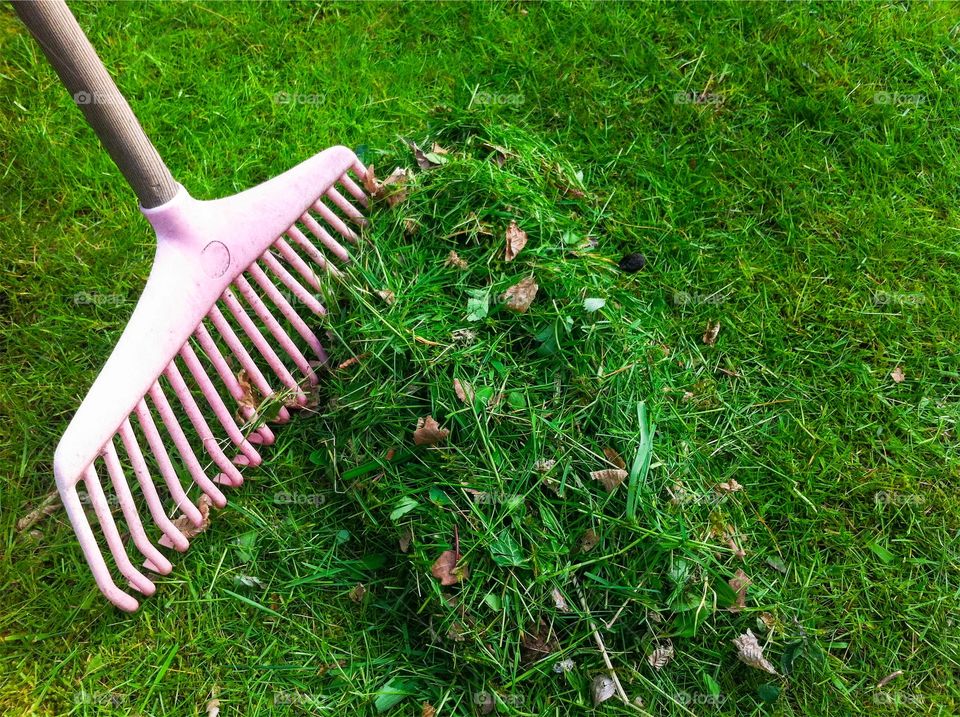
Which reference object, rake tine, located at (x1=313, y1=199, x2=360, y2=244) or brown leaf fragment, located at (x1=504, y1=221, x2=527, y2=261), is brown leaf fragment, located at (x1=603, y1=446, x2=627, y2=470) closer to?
brown leaf fragment, located at (x1=504, y1=221, x2=527, y2=261)

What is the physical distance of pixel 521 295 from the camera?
214 centimetres

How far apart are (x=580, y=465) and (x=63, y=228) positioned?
225cm

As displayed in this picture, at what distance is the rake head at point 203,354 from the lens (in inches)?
74.8

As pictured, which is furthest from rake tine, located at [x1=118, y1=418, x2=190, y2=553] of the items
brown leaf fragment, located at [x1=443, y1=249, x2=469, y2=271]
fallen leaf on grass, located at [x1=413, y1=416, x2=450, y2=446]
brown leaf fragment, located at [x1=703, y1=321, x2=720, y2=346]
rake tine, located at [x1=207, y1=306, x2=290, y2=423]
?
brown leaf fragment, located at [x1=703, y1=321, x2=720, y2=346]

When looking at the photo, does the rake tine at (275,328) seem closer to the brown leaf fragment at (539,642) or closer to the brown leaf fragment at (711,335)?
the brown leaf fragment at (539,642)

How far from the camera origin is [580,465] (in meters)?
2.01

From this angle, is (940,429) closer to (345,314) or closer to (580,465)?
(580,465)

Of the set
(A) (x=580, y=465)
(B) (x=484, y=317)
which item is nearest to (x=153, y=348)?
(B) (x=484, y=317)

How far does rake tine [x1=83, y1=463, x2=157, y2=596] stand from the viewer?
1.87m

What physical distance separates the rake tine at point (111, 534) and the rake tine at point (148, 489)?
0.11 meters

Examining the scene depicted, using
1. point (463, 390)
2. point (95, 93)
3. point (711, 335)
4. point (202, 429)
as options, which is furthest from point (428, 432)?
point (95, 93)

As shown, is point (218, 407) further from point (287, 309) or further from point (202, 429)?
point (287, 309)

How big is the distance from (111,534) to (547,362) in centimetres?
144

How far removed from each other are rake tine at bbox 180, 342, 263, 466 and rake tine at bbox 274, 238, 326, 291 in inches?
16.8
